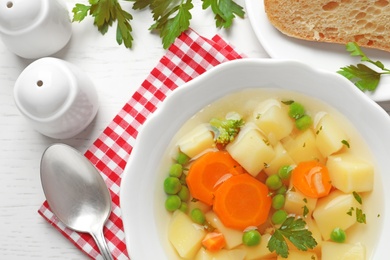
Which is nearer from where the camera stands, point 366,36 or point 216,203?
point 216,203

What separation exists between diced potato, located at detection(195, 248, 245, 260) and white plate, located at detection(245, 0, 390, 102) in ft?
2.94

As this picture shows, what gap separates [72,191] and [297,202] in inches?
40.3

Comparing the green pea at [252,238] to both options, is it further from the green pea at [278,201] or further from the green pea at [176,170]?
the green pea at [176,170]

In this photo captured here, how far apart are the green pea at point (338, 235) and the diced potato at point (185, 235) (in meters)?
0.55

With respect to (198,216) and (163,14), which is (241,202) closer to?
(198,216)

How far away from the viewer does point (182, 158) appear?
2945mm

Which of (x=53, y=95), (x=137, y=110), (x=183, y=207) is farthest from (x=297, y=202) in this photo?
(x=53, y=95)

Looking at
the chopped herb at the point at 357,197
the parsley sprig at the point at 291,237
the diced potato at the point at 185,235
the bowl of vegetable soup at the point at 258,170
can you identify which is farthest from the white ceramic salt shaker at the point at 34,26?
the chopped herb at the point at 357,197

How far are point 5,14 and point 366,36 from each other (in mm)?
1636

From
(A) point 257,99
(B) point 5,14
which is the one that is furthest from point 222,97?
(B) point 5,14

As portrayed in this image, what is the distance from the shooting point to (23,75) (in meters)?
2.97

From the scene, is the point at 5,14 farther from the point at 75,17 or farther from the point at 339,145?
the point at 339,145

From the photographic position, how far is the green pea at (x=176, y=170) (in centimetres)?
294

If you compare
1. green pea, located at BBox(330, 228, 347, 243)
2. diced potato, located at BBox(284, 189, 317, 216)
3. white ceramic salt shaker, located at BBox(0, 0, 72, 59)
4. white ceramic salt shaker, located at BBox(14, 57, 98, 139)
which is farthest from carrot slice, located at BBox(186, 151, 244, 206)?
white ceramic salt shaker, located at BBox(0, 0, 72, 59)
